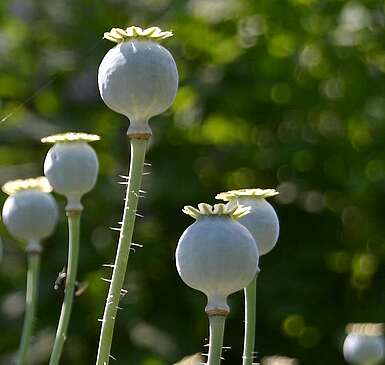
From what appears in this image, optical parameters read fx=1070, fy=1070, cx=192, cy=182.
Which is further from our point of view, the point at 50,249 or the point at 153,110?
the point at 50,249

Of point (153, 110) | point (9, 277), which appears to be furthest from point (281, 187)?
point (153, 110)

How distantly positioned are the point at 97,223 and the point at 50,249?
0.11 metres

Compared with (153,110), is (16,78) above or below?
above

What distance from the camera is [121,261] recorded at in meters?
0.66

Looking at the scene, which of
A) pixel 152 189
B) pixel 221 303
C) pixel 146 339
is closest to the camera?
pixel 221 303

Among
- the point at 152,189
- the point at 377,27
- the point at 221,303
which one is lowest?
the point at 221,303

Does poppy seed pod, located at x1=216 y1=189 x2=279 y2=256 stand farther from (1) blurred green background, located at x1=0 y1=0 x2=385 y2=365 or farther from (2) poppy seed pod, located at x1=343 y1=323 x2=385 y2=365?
(1) blurred green background, located at x1=0 y1=0 x2=385 y2=365

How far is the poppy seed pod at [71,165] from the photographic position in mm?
864

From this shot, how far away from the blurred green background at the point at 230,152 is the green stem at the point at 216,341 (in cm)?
142

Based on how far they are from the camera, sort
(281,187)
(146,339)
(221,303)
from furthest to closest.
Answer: (281,187) < (146,339) < (221,303)

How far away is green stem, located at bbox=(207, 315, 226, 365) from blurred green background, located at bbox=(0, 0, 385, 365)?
1.42m

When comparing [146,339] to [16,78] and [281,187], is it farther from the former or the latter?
[16,78]

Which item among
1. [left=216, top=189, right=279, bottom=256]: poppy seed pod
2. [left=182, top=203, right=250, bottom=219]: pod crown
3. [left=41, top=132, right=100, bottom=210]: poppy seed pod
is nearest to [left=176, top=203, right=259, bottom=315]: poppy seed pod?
[left=182, top=203, right=250, bottom=219]: pod crown

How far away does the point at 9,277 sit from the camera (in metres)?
2.24
